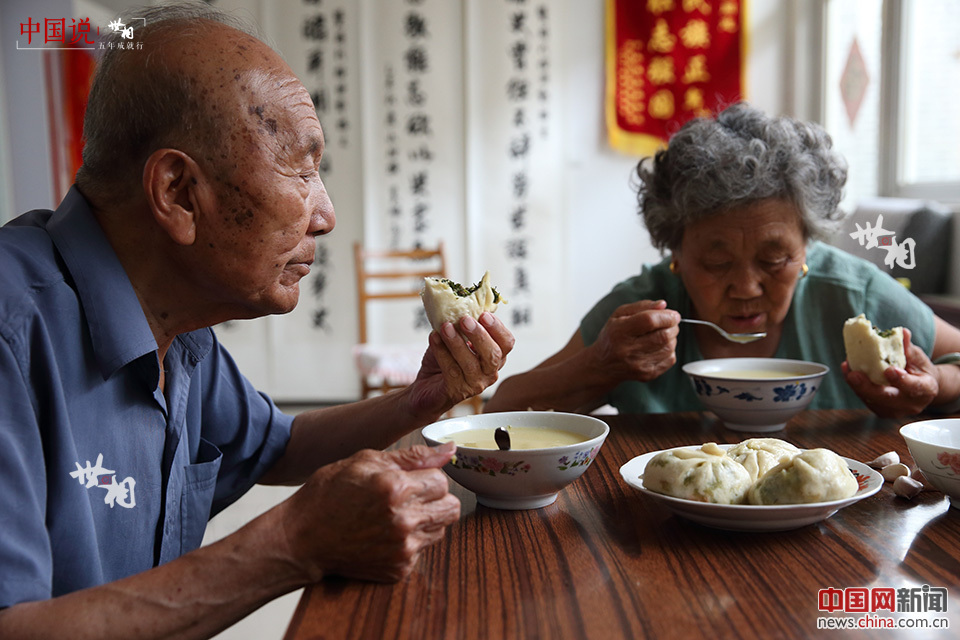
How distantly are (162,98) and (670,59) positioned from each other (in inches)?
180

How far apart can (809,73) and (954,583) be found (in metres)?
4.98

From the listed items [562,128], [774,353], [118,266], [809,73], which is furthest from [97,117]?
[809,73]

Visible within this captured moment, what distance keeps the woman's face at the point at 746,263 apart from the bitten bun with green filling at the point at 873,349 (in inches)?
10.2

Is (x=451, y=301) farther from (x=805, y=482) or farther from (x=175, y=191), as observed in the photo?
(x=805, y=482)

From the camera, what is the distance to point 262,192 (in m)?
1.09

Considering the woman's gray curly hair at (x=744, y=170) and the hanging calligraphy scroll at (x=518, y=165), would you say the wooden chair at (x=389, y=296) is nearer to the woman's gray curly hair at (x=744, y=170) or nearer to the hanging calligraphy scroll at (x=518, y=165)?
the hanging calligraphy scroll at (x=518, y=165)

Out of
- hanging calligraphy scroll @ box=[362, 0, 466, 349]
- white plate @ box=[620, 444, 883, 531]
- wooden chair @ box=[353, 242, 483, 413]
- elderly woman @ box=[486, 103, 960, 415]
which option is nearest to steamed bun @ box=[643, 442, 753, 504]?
white plate @ box=[620, 444, 883, 531]

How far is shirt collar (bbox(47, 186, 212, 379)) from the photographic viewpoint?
3.32 ft

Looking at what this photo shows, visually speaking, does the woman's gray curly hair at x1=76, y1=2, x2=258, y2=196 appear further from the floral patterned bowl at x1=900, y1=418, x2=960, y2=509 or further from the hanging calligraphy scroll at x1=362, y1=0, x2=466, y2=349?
the hanging calligraphy scroll at x1=362, y1=0, x2=466, y2=349

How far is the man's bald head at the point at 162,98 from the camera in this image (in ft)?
Result: 3.41

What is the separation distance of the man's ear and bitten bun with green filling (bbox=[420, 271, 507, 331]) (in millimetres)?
372

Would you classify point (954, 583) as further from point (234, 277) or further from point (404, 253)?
point (404, 253)

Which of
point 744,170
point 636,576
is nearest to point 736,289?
point 744,170

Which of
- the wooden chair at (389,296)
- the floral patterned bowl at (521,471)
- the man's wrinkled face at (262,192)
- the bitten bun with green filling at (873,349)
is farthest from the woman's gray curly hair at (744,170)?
the wooden chair at (389,296)
